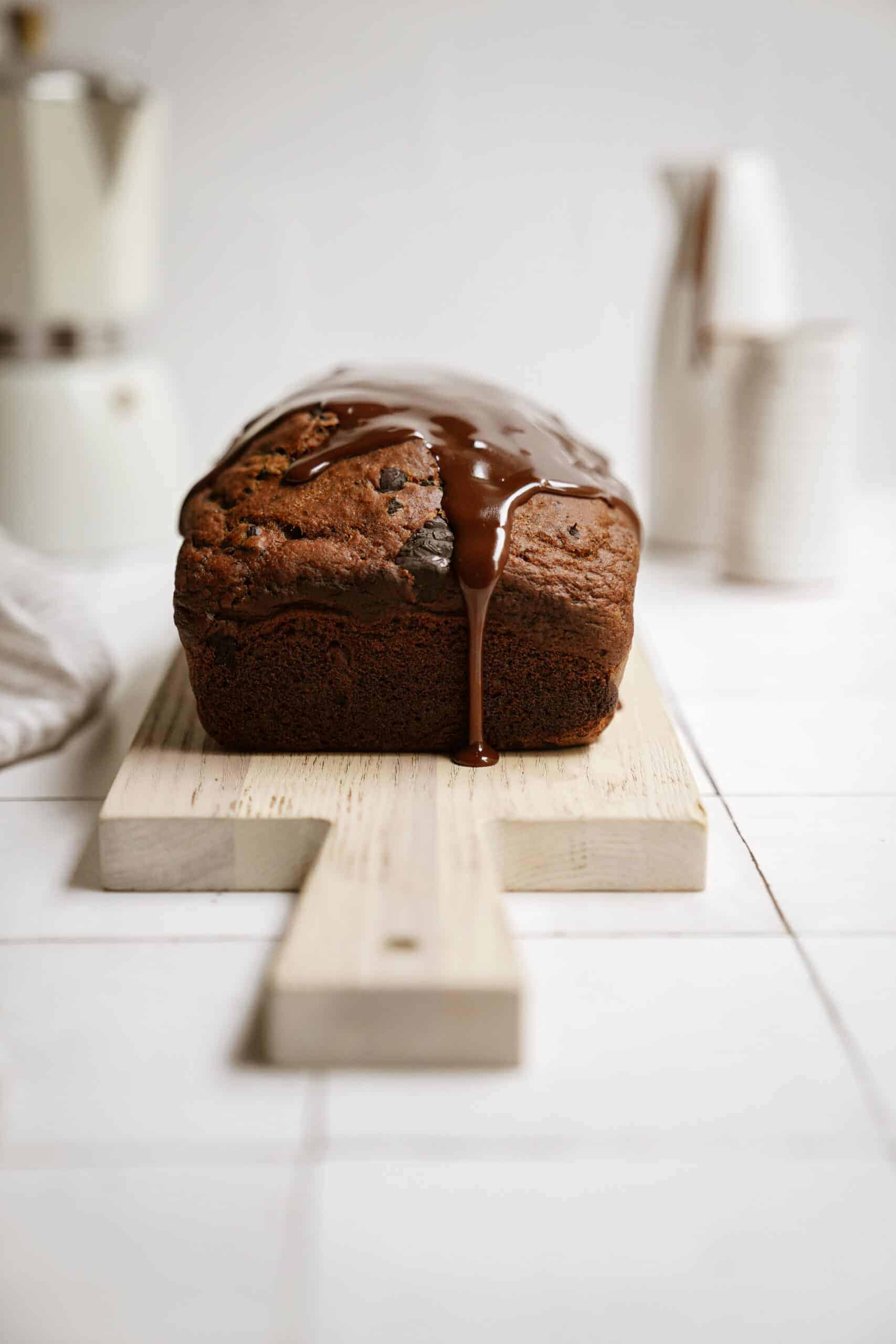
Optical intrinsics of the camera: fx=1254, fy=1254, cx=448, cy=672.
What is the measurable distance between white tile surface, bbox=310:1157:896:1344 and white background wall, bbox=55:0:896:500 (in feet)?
6.30

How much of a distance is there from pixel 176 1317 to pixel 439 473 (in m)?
0.65

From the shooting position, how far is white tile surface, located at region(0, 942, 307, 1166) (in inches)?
→ 25.5

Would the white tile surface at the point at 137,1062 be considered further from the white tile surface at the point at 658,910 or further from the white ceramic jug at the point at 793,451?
the white ceramic jug at the point at 793,451

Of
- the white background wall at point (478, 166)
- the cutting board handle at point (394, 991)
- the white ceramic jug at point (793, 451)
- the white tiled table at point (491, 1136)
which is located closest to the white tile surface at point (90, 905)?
the white tiled table at point (491, 1136)

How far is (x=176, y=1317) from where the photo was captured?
0.56 m

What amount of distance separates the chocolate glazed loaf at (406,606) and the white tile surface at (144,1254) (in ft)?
→ 1.42

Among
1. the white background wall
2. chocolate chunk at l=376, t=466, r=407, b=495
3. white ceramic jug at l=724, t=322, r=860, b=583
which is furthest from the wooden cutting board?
the white background wall

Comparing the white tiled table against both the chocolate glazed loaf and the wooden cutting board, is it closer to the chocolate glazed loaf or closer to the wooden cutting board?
the wooden cutting board

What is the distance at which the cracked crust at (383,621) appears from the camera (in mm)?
966

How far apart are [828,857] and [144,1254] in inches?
23.0

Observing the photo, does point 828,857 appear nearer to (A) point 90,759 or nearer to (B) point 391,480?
(B) point 391,480

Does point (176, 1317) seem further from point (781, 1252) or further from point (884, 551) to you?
point (884, 551)

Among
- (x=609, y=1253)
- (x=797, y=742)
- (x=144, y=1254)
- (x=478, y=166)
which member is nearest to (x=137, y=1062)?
(x=144, y=1254)

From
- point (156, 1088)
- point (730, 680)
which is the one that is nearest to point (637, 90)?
point (730, 680)
